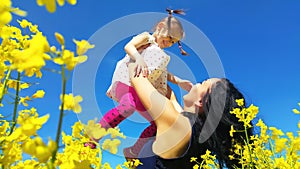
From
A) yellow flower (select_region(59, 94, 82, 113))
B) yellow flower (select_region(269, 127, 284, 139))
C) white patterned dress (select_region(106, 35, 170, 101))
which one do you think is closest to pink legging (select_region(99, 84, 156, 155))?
white patterned dress (select_region(106, 35, 170, 101))

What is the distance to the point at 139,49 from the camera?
310cm

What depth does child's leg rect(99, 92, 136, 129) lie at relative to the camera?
2.71 meters

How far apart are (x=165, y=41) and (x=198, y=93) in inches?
29.7

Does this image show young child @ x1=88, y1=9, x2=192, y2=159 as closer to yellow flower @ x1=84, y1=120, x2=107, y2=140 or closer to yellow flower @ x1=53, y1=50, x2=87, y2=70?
yellow flower @ x1=84, y1=120, x2=107, y2=140

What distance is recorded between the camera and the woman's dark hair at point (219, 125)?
8.48 ft

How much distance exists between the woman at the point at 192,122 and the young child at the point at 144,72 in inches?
9.9

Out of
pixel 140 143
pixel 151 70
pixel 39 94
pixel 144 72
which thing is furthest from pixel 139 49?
pixel 39 94

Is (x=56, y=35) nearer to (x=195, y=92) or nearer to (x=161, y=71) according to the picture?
(x=195, y=92)

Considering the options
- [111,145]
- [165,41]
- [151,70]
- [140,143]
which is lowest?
[111,145]

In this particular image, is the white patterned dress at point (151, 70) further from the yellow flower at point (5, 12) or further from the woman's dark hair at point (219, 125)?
the yellow flower at point (5, 12)

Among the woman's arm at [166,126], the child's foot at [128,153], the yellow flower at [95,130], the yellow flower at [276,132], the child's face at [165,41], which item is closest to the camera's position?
the yellow flower at [95,130]

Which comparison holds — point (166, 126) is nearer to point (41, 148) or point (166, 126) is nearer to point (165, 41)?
point (165, 41)

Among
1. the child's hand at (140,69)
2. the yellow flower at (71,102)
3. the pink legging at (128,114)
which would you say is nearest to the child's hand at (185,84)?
the pink legging at (128,114)

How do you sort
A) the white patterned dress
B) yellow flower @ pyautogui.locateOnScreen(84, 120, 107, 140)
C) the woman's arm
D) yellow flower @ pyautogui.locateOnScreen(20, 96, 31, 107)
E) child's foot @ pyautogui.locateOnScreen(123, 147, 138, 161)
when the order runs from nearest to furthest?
yellow flower @ pyautogui.locateOnScreen(84, 120, 107, 140) < yellow flower @ pyautogui.locateOnScreen(20, 96, 31, 107) < the woman's arm < child's foot @ pyautogui.locateOnScreen(123, 147, 138, 161) < the white patterned dress
